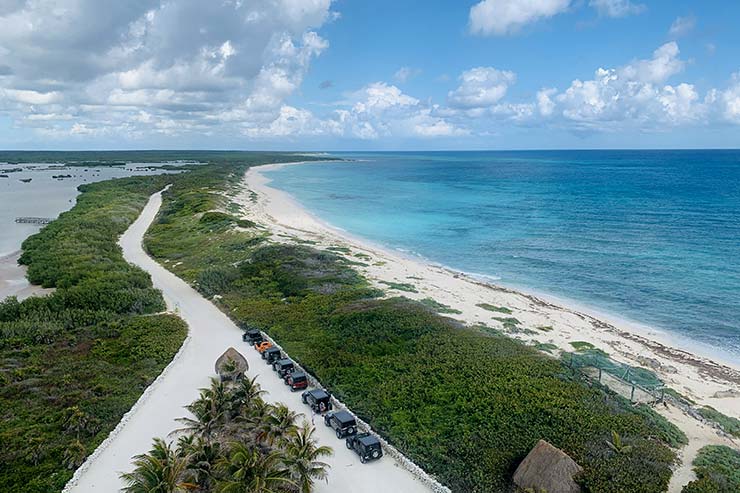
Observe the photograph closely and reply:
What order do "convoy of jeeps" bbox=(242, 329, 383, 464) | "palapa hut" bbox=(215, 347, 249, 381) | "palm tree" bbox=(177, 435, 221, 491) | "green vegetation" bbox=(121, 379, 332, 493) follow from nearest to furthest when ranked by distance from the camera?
"green vegetation" bbox=(121, 379, 332, 493), "palm tree" bbox=(177, 435, 221, 491), "convoy of jeeps" bbox=(242, 329, 383, 464), "palapa hut" bbox=(215, 347, 249, 381)

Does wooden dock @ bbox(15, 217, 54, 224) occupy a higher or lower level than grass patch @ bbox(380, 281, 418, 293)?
lower

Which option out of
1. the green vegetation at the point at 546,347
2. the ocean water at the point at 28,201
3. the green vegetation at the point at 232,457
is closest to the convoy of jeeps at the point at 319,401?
the green vegetation at the point at 232,457

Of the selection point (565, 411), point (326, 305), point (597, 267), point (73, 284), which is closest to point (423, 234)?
point (597, 267)

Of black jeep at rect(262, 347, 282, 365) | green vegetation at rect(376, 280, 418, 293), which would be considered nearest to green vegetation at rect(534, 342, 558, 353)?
green vegetation at rect(376, 280, 418, 293)

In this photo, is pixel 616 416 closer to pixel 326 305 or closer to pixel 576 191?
pixel 326 305

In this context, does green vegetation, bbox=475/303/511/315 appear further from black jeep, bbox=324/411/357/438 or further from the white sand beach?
black jeep, bbox=324/411/357/438

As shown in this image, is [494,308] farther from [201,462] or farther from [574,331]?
[201,462]
